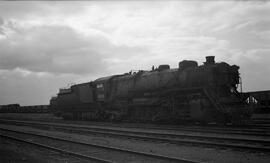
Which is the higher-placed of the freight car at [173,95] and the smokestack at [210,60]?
the smokestack at [210,60]

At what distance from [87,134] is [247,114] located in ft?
28.1

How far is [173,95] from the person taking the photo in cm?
2142

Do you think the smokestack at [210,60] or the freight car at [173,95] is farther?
the smokestack at [210,60]

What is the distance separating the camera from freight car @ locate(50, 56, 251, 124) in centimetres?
1898

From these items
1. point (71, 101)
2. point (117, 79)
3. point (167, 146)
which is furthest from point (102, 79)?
point (167, 146)

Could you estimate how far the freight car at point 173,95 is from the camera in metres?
19.0

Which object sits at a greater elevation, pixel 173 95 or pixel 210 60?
pixel 210 60

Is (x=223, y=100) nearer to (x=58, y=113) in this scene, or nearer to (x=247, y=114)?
(x=247, y=114)

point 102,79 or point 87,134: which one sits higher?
point 102,79

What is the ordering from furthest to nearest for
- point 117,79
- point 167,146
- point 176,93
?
point 117,79, point 176,93, point 167,146

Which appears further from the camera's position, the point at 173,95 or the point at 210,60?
the point at 173,95

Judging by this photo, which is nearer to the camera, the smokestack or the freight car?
the freight car

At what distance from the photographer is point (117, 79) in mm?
27859

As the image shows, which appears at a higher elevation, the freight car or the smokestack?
the smokestack
